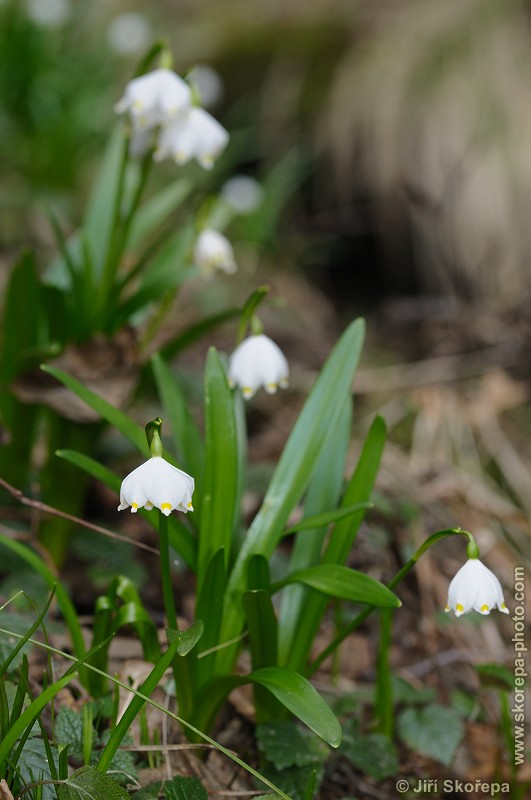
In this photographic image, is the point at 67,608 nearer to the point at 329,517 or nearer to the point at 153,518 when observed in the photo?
the point at 153,518

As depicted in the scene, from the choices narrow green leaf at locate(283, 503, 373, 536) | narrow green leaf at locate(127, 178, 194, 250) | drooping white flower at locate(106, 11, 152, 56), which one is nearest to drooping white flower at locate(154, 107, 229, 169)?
narrow green leaf at locate(127, 178, 194, 250)

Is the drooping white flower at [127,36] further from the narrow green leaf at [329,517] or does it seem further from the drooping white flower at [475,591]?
the drooping white flower at [475,591]

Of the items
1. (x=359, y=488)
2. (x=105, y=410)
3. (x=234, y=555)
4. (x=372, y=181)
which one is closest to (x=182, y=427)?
(x=105, y=410)

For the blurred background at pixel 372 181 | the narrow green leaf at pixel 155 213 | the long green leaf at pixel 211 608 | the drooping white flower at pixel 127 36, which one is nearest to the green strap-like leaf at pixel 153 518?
the long green leaf at pixel 211 608

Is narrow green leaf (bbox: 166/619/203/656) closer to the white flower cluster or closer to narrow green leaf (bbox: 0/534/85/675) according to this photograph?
narrow green leaf (bbox: 0/534/85/675)

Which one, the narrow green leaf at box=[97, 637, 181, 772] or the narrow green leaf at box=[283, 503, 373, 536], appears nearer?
the narrow green leaf at box=[97, 637, 181, 772]
